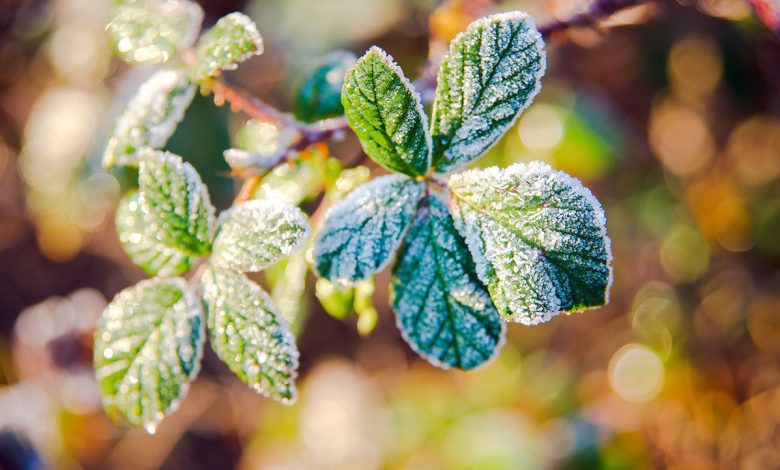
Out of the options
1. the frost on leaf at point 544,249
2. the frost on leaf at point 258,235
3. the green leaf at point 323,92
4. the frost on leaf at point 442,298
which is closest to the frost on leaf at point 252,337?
the frost on leaf at point 258,235

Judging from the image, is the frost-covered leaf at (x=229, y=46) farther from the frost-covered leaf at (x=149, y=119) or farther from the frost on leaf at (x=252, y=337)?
the frost on leaf at (x=252, y=337)

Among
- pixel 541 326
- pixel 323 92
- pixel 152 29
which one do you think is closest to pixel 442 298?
pixel 323 92

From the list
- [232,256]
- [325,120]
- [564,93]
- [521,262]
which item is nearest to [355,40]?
[564,93]

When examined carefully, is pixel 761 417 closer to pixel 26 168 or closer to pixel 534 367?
pixel 534 367

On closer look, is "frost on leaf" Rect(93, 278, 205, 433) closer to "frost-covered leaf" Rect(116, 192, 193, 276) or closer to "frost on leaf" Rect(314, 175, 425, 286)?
"frost-covered leaf" Rect(116, 192, 193, 276)

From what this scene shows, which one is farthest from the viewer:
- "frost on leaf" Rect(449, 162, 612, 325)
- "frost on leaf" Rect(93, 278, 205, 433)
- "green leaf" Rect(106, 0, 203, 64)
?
"green leaf" Rect(106, 0, 203, 64)

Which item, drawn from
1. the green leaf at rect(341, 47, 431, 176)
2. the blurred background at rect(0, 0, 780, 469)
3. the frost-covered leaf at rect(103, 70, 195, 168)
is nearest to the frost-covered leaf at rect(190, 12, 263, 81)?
the frost-covered leaf at rect(103, 70, 195, 168)
